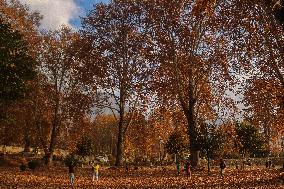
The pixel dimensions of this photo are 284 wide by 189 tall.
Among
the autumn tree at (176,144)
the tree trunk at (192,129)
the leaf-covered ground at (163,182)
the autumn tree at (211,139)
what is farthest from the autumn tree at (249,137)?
the leaf-covered ground at (163,182)

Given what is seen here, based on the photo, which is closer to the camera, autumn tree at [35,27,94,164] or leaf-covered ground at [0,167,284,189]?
leaf-covered ground at [0,167,284,189]

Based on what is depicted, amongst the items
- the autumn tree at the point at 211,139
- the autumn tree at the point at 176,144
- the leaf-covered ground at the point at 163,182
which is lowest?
the leaf-covered ground at the point at 163,182

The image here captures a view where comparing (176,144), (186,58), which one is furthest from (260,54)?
(176,144)

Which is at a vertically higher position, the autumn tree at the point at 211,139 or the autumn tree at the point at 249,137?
the autumn tree at the point at 249,137

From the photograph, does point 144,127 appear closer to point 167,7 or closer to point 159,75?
point 159,75

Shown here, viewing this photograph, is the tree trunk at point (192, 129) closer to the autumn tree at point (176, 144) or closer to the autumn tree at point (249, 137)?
the autumn tree at point (176, 144)

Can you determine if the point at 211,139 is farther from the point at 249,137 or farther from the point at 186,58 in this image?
the point at 249,137

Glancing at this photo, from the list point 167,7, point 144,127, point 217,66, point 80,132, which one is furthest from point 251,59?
point 80,132

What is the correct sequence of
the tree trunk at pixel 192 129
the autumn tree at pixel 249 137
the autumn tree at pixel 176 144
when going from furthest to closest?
1. the autumn tree at pixel 249 137
2. the autumn tree at pixel 176 144
3. the tree trunk at pixel 192 129

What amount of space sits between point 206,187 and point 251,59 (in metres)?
Result: 13.5

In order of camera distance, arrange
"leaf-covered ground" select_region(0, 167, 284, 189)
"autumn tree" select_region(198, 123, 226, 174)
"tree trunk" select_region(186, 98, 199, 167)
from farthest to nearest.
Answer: "tree trunk" select_region(186, 98, 199, 167)
"autumn tree" select_region(198, 123, 226, 174)
"leaf-covered ground" select_region(0, 167, 284, 189)

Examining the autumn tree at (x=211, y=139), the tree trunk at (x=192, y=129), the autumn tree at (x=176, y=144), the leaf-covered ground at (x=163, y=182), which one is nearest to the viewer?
the leaf-covered ground at (x=163, y=182)

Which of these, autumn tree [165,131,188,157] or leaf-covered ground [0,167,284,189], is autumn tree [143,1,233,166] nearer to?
leaf-covered ground [0,167,284,189]

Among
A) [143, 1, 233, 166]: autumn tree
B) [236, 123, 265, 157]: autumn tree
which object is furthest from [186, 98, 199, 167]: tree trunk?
[236, 123, 265, 157]: autumn tree
